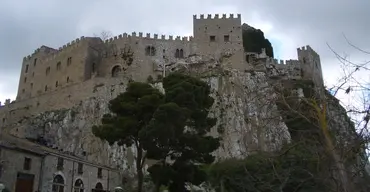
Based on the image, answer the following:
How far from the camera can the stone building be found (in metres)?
25.8

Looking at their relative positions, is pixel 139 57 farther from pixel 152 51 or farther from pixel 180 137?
pixel 180 137

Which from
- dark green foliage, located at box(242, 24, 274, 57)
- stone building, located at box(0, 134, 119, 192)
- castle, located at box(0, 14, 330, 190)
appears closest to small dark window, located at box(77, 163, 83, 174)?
stone building, located at box(0, 134, 119, 192)

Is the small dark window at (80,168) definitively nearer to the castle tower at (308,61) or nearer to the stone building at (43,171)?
the stone building at (43,171)

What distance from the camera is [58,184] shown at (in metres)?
29.0

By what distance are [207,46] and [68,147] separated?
2242 cm

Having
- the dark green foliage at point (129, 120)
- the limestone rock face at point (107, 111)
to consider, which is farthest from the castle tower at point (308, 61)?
the dark green foliage at point (129, 120)

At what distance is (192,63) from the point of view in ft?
175

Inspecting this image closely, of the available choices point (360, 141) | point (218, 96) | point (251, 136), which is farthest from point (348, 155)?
Result: point (218, 96)

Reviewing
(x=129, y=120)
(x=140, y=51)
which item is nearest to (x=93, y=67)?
(x=140, y=51)

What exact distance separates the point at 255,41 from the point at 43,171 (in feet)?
132

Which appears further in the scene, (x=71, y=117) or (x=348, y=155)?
(x=71, y=117)

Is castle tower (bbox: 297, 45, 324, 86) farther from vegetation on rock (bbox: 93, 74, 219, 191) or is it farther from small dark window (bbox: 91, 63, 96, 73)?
vegetation on rock (bbox: 93, 74, 219, 191)

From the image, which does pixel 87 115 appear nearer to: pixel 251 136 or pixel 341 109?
pixel 251 136

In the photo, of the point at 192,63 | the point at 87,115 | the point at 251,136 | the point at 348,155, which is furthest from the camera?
the point at 192,63
